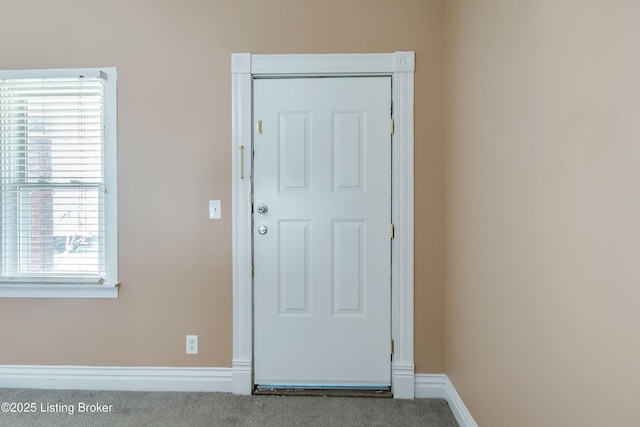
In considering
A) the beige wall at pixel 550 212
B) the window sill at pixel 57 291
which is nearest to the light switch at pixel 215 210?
the window sill at pixel 57 291

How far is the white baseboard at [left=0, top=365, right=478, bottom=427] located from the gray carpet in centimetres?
4

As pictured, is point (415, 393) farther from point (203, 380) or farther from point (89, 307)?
point (89, 307)

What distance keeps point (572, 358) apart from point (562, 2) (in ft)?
3.26

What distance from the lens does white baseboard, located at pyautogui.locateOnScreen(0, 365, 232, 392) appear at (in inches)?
81.4

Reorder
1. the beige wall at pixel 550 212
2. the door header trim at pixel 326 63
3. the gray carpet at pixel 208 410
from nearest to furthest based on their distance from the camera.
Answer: the beige wall at pixel 550 212 < the gray carpet at pixel 208 410 < the door header trim at pixel 326 63

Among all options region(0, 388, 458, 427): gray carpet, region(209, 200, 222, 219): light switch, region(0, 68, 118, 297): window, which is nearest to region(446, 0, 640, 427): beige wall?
region(0, 388, 458, 427): gray carpet

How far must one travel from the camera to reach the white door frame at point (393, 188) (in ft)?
6.54

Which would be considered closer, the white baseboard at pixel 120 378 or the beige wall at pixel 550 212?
the beige wall at pixel 550 212

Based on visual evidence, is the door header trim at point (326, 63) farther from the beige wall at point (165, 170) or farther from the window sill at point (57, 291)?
the window sill at point (57, 291)

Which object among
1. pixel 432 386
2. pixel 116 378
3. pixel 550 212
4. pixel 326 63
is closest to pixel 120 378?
pixel 116 378

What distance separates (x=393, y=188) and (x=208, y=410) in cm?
163

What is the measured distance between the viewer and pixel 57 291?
209 cm

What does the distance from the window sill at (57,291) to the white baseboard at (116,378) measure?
0.45 metres

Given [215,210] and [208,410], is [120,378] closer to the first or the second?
[208,410]
